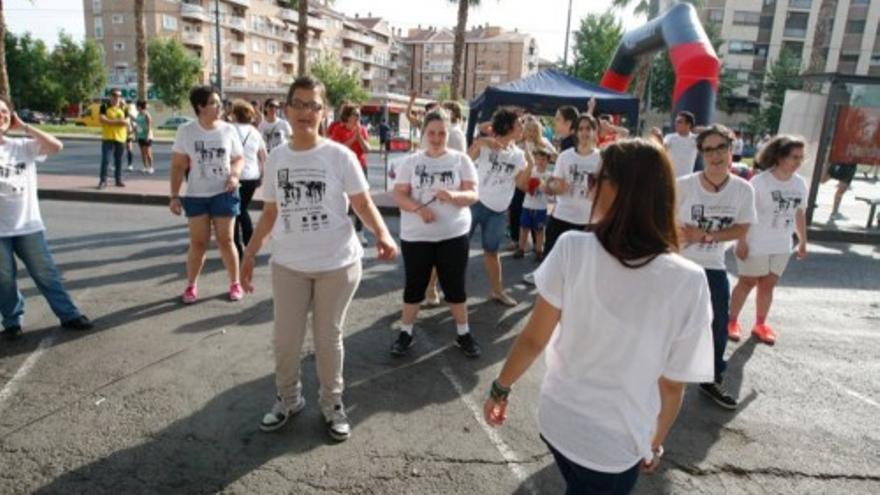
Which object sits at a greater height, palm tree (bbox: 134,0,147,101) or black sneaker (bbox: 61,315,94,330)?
palm tree (bbox: 134,0,147,101)

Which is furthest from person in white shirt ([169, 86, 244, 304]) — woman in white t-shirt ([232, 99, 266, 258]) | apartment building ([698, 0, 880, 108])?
apartment building ([698, 0, 880, 108])

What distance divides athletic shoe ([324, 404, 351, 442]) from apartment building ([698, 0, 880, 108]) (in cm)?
6117

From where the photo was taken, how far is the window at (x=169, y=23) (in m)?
58.5

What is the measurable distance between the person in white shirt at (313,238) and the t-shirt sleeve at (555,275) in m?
1.53

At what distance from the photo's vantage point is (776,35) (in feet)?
183

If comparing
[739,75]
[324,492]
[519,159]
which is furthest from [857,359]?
[739,75]

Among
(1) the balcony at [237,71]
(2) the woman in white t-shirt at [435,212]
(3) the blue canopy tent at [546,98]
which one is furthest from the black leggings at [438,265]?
(1) the balcony at [237,71]

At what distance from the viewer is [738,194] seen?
3.60m

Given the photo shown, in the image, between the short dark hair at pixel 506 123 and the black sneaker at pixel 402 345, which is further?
the short dark hair at pixel 506 123

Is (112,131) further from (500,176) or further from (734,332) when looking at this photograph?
(734,332)

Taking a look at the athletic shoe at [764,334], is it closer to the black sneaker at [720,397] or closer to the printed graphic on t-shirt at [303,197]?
the black sneaker at [720,397]

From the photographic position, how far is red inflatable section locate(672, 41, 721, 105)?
34.7ft

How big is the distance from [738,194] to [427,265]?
7.19 ft

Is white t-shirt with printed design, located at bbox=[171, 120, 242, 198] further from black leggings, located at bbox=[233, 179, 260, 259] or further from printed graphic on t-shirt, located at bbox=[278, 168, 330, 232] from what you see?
printed graphic on t-shirt, located at bbox=[278, 168, 330, 232]
